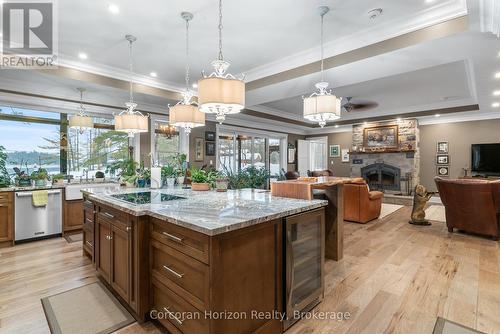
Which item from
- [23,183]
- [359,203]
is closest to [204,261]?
[359,203]

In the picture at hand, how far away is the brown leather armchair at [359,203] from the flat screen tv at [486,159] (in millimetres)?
4469

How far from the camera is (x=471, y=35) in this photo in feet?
8.73

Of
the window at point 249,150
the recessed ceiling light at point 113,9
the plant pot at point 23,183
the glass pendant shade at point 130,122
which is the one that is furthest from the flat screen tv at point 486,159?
the plant pot at point 23,183

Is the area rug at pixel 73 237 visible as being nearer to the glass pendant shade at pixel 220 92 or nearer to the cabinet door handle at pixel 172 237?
the cabinet door handle at pixel 172 237

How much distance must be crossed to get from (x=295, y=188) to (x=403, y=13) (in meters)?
2.26

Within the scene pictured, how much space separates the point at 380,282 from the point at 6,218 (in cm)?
531

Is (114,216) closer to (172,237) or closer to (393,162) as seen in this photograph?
(172,237)

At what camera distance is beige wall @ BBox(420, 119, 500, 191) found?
24.5ft

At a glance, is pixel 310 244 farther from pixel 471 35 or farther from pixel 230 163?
pixel 230 163

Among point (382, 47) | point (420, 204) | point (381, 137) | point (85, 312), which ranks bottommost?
point (85, 312)

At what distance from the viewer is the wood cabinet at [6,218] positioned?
3861mm

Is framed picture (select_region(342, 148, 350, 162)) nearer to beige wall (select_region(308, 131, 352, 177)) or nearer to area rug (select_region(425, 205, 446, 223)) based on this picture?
beige wall (select_region(308, 131, 352, 177))

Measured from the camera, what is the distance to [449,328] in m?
1.97

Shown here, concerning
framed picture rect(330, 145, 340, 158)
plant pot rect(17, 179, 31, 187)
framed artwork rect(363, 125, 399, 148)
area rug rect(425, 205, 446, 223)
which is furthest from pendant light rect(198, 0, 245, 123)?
framed picture rect(330, 145, 340, 158)
